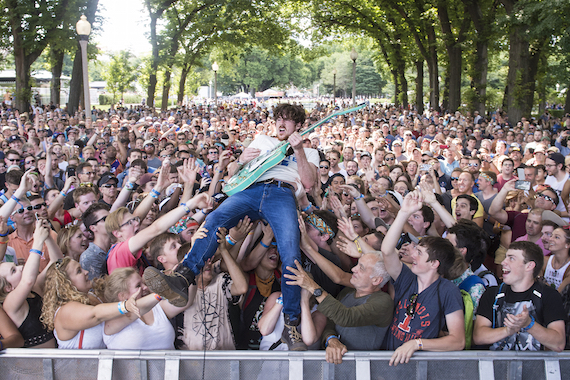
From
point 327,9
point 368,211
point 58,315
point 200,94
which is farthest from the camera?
point 200,94

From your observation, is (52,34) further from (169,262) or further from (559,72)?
(559,72)

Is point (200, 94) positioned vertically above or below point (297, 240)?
above

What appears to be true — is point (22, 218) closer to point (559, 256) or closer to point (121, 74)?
point (559, 256)

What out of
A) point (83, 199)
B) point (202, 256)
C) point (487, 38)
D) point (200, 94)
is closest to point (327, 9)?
point (487, 38)

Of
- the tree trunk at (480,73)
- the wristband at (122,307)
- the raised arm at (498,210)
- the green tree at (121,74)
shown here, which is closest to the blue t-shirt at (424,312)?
the wristband at (122,307)

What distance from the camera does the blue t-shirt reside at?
10.7ft

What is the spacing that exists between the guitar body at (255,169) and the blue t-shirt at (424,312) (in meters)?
1.40

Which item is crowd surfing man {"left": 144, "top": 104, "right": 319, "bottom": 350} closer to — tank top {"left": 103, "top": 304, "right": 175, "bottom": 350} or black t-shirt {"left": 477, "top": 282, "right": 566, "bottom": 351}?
tank top {"left": 103, "top": 304, "right": 175, "bottom": 350}

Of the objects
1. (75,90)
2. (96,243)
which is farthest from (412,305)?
(75,90)

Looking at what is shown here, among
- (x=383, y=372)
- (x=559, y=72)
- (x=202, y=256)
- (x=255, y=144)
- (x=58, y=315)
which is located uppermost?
(x=559, y=72)

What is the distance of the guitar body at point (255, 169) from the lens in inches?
142

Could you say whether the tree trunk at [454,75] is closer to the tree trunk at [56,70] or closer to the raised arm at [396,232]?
the tree trunk at [56,70]

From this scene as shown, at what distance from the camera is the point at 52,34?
21141 mm

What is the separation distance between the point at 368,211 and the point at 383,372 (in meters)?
2.41
